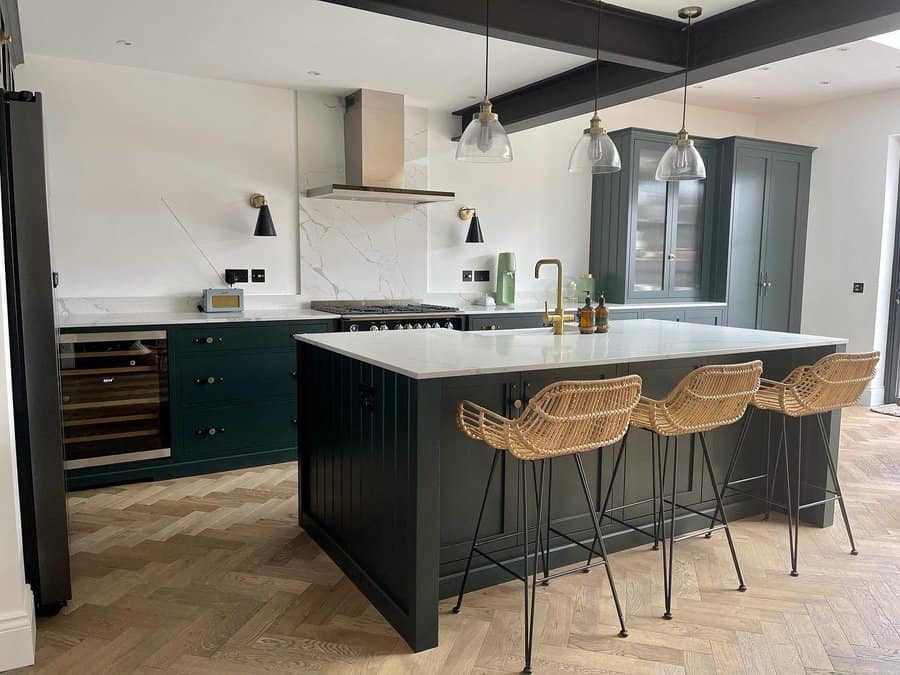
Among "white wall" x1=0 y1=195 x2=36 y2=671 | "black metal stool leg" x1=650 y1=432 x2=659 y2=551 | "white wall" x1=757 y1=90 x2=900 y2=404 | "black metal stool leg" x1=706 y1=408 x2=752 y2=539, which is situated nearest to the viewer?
"white wall" x1=0 y1=195 x2=36 y2=671

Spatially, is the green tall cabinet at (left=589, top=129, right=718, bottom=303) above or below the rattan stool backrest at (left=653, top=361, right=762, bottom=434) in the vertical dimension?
above

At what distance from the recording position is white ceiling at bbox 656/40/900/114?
4.72 meters

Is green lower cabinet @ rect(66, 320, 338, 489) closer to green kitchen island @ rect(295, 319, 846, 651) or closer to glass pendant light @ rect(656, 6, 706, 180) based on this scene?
green kitchen island @ rect(295, 319, 846, 651)

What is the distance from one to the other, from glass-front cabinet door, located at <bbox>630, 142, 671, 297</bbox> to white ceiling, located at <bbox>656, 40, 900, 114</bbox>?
2.29 feet

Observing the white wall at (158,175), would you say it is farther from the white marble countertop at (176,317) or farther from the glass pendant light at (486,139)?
the glass pendant light at (486,139)

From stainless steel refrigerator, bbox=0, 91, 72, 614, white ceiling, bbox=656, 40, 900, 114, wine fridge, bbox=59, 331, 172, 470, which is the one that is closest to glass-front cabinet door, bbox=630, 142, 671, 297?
white ceiling, bbox=656, 40, 900, 114

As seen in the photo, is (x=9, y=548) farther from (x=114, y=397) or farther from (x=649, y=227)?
(x=649, y=227)

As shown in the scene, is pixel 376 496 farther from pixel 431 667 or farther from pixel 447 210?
pixel 447 210

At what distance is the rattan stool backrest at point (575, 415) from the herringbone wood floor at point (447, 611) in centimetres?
69

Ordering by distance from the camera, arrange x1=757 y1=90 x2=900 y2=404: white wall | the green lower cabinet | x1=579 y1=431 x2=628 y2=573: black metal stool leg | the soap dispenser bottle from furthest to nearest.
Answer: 1. x1=757 y1=90 x2=900 y2=404: white wall
2. the green lower cabinet
3. the soap dispenser bottle
4. x1=579 y1=431 x2=628 y2=573: black metal stool leg

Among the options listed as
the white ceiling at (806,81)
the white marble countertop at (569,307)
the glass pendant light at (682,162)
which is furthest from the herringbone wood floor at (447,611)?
the white ceiling at (806,81)

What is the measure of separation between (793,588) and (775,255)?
4218 millimetres

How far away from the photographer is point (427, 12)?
283 centimetres

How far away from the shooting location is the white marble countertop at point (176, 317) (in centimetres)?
378
